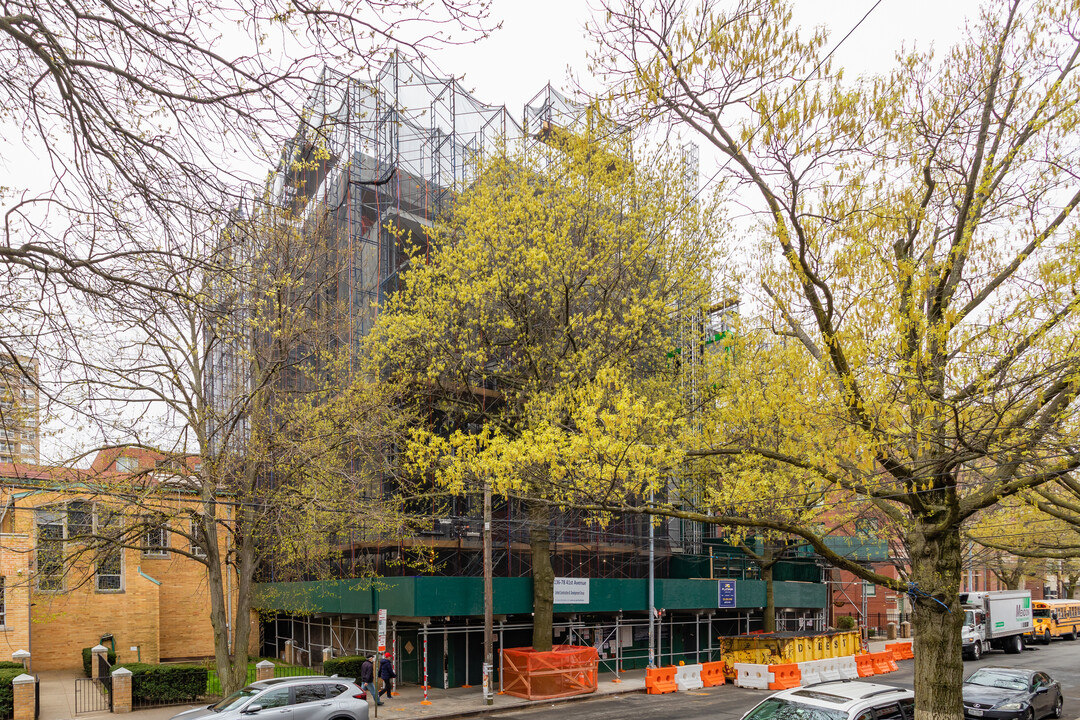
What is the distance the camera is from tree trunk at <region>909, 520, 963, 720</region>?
10.5 m

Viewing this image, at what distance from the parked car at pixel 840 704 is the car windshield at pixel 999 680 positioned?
1065cm

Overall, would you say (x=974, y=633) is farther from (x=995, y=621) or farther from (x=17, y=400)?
(x=17, y=400)

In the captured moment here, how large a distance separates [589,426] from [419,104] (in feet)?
97.3

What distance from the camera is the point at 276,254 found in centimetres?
1777

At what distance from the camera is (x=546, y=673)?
22.8 m

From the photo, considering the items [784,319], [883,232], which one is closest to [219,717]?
→ [784,319]

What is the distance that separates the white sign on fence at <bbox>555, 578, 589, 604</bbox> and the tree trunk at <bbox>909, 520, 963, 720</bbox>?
15905 mm

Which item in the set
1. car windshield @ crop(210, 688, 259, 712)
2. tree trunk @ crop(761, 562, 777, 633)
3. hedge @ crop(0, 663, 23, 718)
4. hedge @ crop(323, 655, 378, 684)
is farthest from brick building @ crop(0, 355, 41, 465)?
tree trunk @ crop(761, 562, 777, 633)

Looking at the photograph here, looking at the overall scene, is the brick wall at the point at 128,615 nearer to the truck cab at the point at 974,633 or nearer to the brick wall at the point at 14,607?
the brick wall at the point at 14,607

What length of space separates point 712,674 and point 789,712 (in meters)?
16.8

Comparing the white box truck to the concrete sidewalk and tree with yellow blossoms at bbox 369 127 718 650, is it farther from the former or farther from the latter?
tree with yellow blossoms at bbox 369 127 718 650

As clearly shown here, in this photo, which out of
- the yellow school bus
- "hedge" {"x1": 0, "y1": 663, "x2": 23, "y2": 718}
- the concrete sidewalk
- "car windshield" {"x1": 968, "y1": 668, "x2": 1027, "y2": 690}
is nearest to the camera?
"hedge" {"x1": 0, "y1": 663, "x2": 23, "y2": 718}

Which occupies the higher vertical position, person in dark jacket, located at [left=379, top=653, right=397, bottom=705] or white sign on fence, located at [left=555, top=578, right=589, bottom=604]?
white sign on fence, located at [left=555, top=578, right=589, bottom=604]

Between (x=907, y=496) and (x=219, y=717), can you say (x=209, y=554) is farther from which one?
(x=907, y=496)
